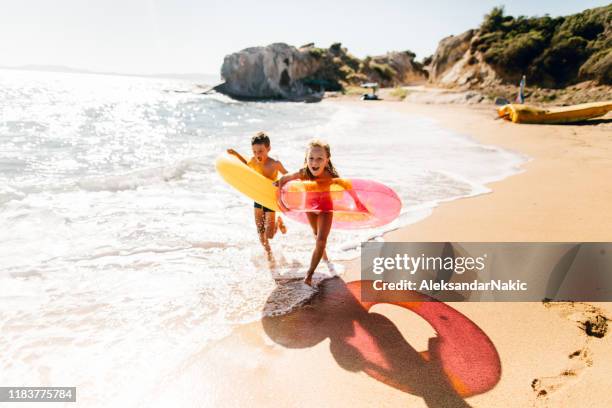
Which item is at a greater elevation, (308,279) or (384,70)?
(384,70)

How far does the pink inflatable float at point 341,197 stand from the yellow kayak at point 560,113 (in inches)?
601

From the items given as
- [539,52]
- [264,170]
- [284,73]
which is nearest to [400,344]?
[264,170]

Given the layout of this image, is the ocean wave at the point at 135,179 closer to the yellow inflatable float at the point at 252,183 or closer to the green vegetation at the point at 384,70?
the yellow inflatable float at the point at 252,183

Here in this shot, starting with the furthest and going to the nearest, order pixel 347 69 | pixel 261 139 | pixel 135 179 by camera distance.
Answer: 1. pixel 347 69
2. pixel 135 179
3. pixel 261 139

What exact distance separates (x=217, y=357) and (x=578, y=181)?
6.65 metres

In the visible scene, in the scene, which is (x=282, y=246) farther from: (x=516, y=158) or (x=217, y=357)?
(x=516, y=158)

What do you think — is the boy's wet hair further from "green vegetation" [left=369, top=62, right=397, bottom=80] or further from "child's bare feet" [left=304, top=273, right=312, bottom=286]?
"green vegetation" [left=369, top=62, right=397, bottom=80]

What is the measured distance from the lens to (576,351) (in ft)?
7.52

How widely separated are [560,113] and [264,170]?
16010mm

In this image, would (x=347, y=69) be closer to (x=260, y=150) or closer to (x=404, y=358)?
(x=260, y=150)

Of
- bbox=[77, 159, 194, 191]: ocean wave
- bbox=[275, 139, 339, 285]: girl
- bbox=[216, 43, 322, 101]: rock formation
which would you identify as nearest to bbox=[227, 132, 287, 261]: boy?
bbox=[275, 139, 339, 285]: girl

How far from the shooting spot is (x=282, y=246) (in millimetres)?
4324

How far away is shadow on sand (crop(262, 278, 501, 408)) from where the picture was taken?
6.97ft

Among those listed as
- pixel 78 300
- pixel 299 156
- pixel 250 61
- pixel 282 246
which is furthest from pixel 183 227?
pixel 250 61
